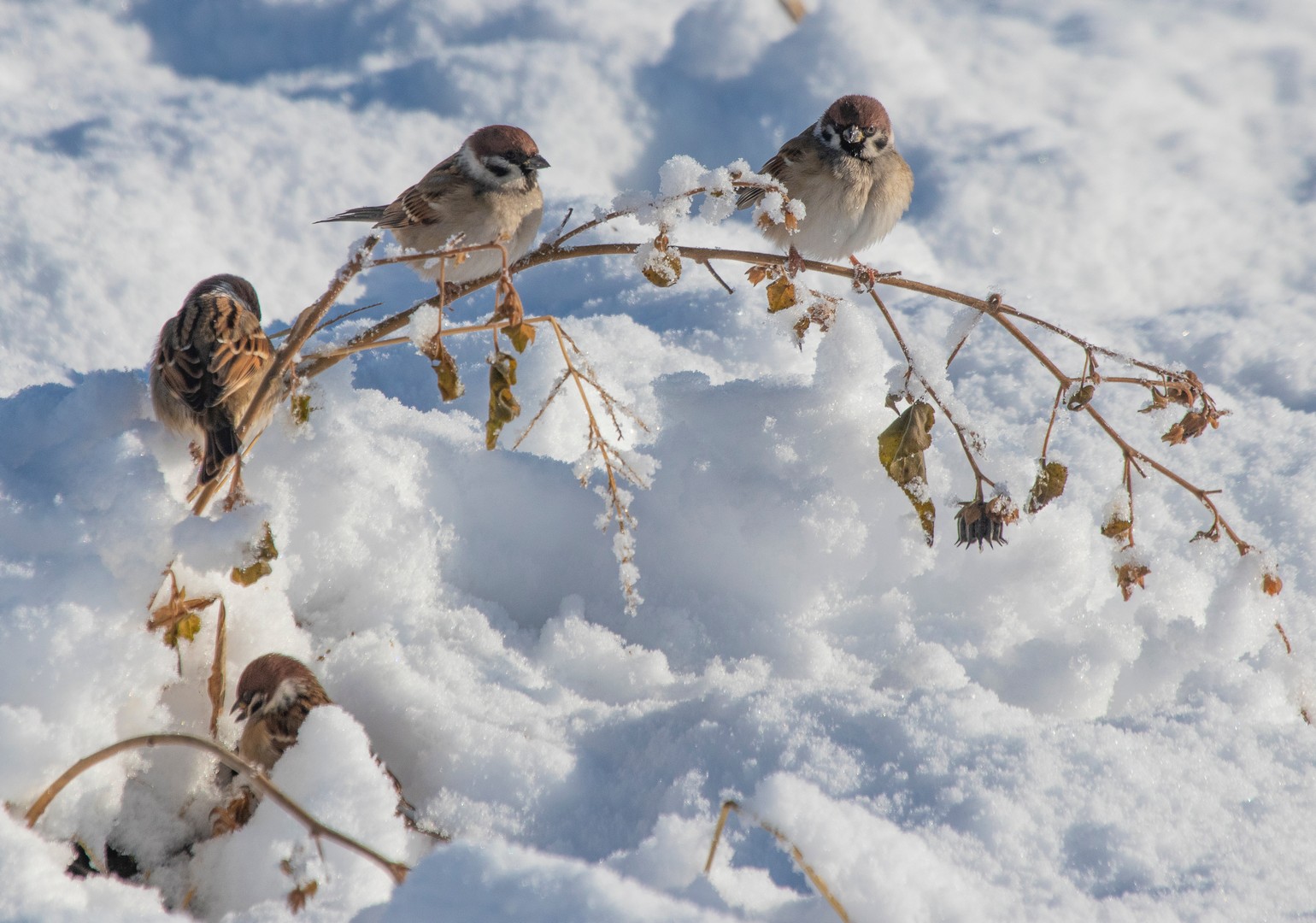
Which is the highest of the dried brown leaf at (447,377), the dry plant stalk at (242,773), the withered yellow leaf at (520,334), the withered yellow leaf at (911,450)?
the withered yellow leaf at (911,450)

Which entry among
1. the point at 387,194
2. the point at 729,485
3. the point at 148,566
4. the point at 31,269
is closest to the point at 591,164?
the point at 387,194

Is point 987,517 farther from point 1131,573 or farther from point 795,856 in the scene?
point 795,856

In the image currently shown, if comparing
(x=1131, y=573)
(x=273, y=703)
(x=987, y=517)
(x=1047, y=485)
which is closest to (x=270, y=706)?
Answer: (x=273, y=703)

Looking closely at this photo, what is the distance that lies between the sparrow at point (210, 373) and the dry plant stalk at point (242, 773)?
53cm

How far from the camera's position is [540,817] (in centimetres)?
150

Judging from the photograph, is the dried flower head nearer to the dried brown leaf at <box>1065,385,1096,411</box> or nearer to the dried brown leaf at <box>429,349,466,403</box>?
the dried brown leaf at <box>1065,385,1096,411</box>

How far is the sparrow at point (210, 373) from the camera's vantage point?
65.7 inches

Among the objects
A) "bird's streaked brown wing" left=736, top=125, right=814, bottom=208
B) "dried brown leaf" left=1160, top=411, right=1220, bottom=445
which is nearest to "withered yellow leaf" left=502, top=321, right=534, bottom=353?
"dried brown leaf" left=1160, top=411, right=1220, bottom=445

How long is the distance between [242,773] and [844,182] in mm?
2057

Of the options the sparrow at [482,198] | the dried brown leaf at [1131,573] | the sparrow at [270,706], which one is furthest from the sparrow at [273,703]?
the dried brown leaf at [1131,573]

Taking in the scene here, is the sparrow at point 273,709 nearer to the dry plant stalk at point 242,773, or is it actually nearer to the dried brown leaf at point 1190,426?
the dry plant stalk at point 242,773

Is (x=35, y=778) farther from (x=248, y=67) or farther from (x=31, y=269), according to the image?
(x=248, y=67)

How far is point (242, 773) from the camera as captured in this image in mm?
1229

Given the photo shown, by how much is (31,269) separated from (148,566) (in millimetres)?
2419
